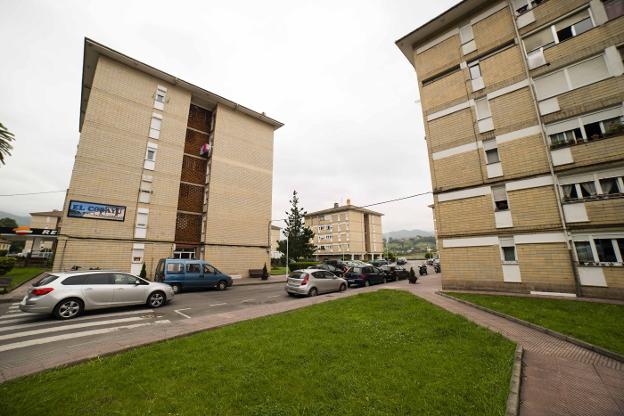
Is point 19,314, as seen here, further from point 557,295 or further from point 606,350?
point 557,295

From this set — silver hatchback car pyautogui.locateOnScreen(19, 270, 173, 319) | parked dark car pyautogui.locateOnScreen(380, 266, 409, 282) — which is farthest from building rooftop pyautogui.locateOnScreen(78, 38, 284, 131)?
parked dark car pyautogui.locateOnScreen(380, 266, 409, 282)

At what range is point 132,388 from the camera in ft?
12.2

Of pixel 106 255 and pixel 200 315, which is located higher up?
pixel 106 255

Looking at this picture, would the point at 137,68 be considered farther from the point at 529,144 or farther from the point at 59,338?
the point at 529,144

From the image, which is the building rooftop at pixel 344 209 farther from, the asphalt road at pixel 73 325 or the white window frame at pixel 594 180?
the asphalt road at pixel 73 325

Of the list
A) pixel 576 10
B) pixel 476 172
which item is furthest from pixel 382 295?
pixel 576 10

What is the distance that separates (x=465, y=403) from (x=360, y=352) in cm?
207

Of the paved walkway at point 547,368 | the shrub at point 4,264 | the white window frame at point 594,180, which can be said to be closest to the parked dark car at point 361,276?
the paved walkway at point 547,368

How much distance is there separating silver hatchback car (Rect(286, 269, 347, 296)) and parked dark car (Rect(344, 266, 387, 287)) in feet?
10.4

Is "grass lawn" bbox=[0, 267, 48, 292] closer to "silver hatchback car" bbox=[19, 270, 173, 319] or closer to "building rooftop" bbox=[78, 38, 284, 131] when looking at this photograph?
"silver hatchback car" bbox=[19, 270, 173, 319]

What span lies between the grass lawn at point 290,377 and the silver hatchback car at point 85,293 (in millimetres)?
5379

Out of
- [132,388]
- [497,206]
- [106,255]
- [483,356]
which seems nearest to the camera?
[132,388]

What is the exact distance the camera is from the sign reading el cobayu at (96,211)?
17.1 meters

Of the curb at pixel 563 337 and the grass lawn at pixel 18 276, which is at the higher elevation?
the grass lawn at pixel 18 276
